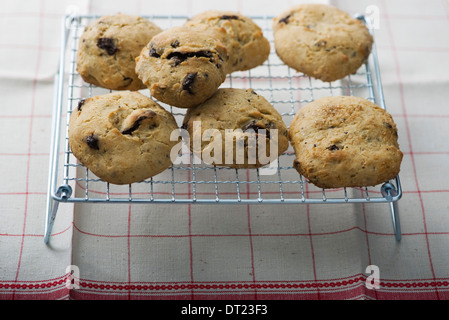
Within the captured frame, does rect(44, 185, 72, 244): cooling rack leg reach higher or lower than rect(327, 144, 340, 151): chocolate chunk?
lower

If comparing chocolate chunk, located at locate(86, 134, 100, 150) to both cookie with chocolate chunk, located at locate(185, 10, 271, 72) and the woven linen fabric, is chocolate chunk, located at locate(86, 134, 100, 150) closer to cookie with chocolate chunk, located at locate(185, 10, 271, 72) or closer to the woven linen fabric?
the woven linen fabric

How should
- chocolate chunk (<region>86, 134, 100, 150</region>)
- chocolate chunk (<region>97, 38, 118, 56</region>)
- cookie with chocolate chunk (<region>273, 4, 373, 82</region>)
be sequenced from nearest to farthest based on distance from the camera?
chocolate chunk (<region>86, 134, 100, 150</region>) → chocolate chunk (<region>97, 38, 118, 56</region>) → cookie with chocolate chunk (<region>273, 4, 373, 82</region>)

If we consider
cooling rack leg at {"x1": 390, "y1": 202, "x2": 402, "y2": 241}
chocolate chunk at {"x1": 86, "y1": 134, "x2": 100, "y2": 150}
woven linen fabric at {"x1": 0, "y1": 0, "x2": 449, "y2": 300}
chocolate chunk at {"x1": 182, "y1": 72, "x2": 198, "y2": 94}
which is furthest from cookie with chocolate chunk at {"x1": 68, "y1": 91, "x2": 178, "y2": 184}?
cooling rack leg at {"x1": 390, "y1": 202, "x2": 402, "y2": 241}

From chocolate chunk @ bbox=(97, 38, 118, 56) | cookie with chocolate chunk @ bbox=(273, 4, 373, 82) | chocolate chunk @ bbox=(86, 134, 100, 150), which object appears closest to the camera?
chocolate chunk @ bbox=(86, 134, 100, 150)

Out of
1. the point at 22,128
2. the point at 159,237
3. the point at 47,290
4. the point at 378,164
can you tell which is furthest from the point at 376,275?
the point at 22,128

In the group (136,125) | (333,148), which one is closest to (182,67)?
(136,125)

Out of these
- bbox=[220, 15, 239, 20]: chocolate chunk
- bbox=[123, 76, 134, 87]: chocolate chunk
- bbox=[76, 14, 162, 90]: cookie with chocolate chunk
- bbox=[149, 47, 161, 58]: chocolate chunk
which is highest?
bbox=[220, 15, 239, 20]: chocolate chunk

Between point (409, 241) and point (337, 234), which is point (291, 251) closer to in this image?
point (337, 234)
